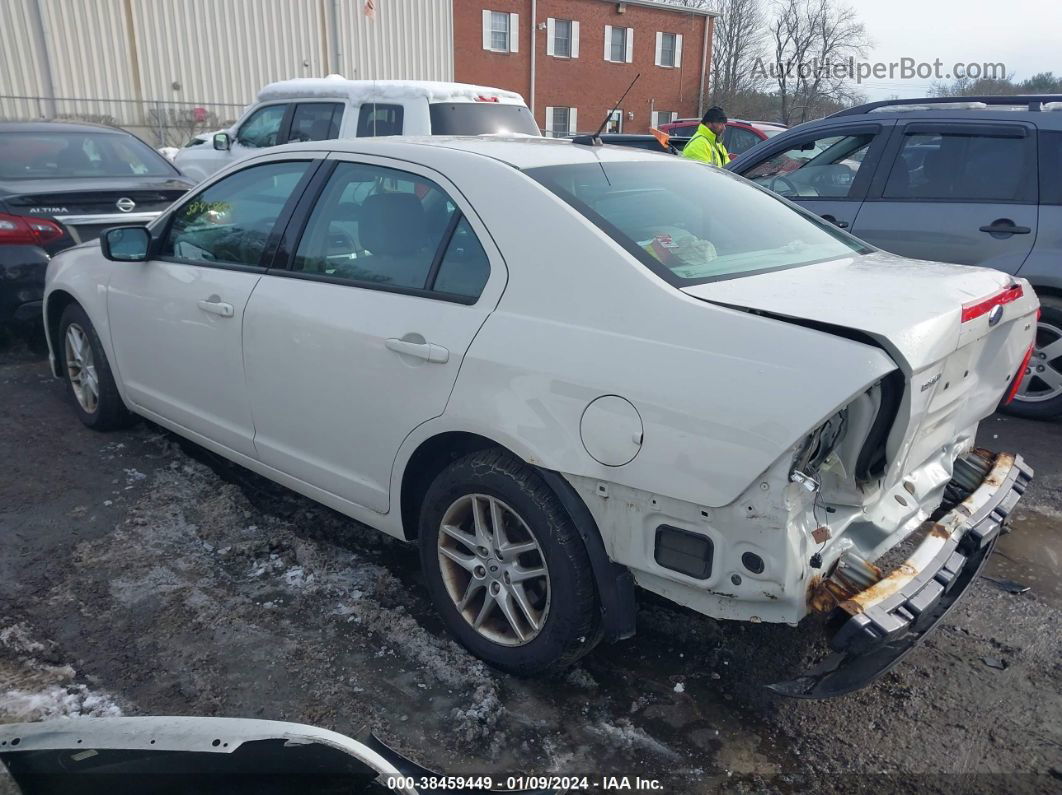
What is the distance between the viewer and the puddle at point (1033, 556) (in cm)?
348

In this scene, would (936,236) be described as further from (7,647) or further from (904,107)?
(7,647)

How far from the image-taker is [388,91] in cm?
889

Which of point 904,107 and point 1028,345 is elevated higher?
point 904,107

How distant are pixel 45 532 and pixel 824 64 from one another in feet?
165

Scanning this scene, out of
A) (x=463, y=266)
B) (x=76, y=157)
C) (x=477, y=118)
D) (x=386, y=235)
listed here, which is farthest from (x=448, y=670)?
(x=477, y=118)

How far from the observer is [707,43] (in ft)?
123

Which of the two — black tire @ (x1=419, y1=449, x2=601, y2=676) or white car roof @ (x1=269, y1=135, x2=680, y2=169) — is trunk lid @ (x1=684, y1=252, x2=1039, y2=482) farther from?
white car roof @ (x1=269, y1=135, x2=680, y2=169)

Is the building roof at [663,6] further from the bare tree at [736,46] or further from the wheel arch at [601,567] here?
the wheel arch at [601,567]

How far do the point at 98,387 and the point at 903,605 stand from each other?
4249 mm

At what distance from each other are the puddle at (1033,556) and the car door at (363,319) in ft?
8.38

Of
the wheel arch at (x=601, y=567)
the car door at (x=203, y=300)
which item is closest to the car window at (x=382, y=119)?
the car door at (x=203, y=300)

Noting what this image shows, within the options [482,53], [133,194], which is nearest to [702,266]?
[133,194]

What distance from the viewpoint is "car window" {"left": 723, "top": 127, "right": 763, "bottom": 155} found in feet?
49.0

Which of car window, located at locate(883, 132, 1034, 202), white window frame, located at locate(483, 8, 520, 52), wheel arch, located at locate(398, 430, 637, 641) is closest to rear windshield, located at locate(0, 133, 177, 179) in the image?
wheel arch, located at locate(398, 430, 637, 641)
